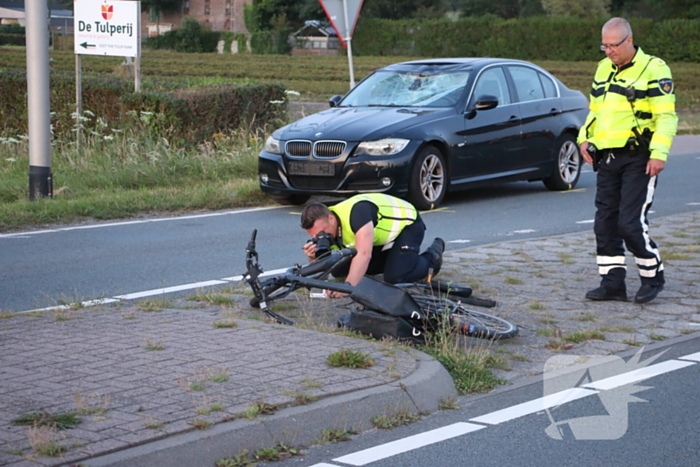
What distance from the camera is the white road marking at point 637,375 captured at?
5508mm

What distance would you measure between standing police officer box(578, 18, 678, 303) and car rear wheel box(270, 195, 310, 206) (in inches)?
225

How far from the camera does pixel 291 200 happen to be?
13.0 m

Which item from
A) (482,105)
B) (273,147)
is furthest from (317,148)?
(482,105)

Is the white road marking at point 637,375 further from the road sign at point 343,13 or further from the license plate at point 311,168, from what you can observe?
the road sign at point 343,13

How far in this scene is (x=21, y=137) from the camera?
17.4 meters

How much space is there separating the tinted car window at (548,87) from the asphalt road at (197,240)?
52.1 inches

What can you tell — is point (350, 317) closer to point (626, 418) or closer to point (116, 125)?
point (626, 418)

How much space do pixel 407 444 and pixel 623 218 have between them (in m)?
3.35

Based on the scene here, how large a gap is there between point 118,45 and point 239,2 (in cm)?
8086

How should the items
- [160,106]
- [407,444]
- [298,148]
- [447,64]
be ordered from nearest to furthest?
[407,444] < [298,148] < [447,64] < [160,106]

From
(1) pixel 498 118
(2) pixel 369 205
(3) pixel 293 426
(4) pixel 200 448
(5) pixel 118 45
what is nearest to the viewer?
(4) pixel 200 448

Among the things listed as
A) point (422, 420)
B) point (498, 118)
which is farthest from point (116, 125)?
point (422, 420)

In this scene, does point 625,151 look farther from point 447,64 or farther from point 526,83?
point 526,83

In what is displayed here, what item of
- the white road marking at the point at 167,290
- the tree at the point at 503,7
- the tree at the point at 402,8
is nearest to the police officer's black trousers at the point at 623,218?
the white road marking at the point at 167,290
